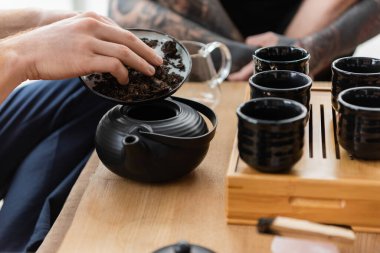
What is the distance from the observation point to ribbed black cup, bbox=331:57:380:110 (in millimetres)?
1102

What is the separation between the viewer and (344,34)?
1.83 metres

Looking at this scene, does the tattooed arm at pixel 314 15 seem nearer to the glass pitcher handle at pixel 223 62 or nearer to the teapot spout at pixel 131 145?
the glass pitcher handle at pixel 223 62

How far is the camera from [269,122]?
36.2 inches

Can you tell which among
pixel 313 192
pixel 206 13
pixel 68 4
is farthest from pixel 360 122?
pixel 68 4

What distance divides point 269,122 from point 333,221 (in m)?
0.21

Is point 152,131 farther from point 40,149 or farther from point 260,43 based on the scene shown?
point 260,43

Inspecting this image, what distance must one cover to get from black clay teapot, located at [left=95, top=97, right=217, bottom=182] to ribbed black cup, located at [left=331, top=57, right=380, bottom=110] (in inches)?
9.6

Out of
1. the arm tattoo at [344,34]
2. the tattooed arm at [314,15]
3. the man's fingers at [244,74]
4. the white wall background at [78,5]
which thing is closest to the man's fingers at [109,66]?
the man's fingers at [244,74]

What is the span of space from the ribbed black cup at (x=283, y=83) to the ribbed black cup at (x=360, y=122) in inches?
3.0

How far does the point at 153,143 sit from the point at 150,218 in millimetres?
130

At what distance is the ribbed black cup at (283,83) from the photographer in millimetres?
1060

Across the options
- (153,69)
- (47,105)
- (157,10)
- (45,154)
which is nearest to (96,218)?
(153,69)

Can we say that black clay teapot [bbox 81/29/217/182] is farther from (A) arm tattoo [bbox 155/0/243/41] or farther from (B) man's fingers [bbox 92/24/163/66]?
(A) arm tattoo [bbox 155/0/243/41]

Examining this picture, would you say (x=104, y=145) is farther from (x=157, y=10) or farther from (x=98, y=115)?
(x=157, y=10)
